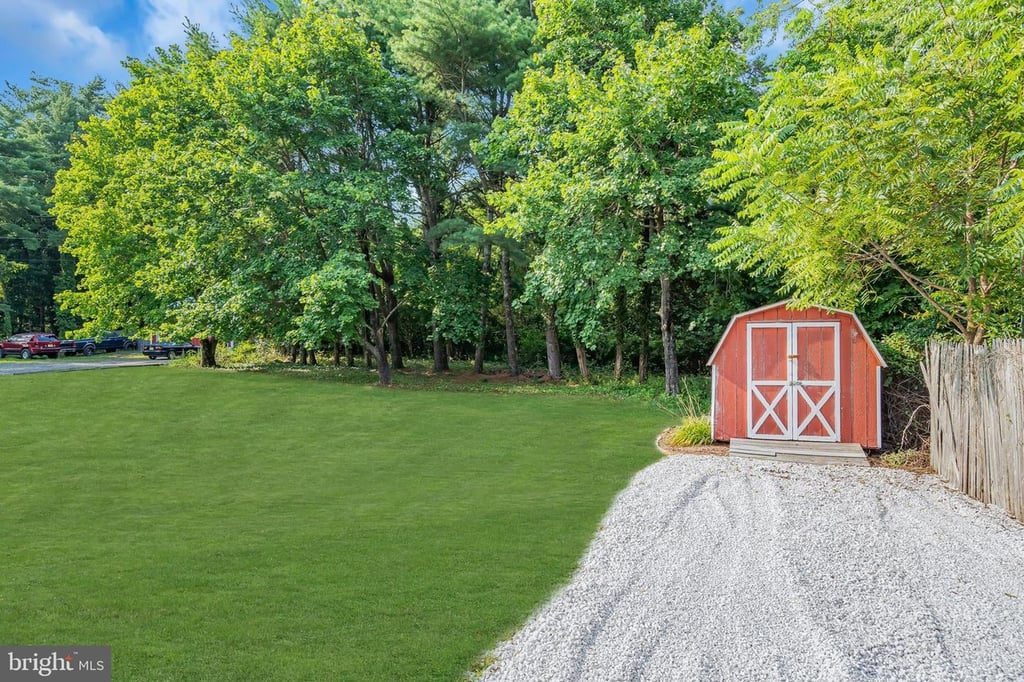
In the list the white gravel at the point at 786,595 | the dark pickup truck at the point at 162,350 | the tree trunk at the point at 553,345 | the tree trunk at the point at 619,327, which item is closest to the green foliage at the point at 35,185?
the dark pickup truck at the point at 162,350

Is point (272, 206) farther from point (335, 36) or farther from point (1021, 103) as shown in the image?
point (1021, 103)

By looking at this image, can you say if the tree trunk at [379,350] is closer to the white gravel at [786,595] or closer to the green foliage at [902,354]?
the white gravel at [786,595]

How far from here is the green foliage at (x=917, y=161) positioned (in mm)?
6945

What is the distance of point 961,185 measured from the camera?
7.62 meters

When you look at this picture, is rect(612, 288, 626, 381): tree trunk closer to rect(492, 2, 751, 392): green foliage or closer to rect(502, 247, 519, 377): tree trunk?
rect(492, 2, 751, 392): green foliage

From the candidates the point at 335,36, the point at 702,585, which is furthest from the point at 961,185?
the point at 335,36

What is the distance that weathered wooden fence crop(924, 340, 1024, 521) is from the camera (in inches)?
269

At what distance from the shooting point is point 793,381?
10758mm

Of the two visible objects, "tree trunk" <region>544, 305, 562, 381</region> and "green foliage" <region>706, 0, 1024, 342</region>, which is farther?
"tree trunk" <region>544, 305, 562, 381</region>

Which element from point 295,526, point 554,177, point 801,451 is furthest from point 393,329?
point 295,526

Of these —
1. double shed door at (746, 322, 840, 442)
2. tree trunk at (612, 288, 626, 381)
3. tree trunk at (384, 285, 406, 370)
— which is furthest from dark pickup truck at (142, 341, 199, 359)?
double shed door at (746, 322, 840, 442)

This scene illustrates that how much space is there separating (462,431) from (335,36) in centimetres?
1375

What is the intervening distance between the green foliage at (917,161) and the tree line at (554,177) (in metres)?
0.04

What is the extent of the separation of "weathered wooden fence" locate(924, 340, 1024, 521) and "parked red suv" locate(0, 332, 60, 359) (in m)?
36.1
